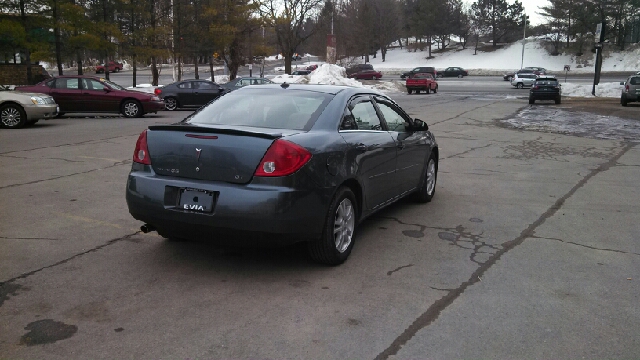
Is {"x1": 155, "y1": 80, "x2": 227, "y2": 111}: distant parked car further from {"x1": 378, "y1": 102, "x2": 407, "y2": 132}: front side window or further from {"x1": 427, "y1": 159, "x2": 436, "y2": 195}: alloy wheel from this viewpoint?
{"x1": 378, "y1": 102, "x2": 407, "y2": 132}: front side window

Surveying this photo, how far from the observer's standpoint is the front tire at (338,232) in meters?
4.97

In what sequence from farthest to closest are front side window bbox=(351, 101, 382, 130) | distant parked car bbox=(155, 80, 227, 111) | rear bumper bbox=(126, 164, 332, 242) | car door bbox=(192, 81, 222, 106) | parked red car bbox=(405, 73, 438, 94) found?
parked red car bbox=(405, 73, 438, 94) < car door bbox=(192, 81, 222, 106) < distant parked car bbox=(155, 80, 227, 111) < front side window bbox=(351, 101, 382, 130) < rear bumper bbox=(126, 164, 332, 242)

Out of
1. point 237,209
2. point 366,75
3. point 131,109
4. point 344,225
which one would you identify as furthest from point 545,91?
point 366,75

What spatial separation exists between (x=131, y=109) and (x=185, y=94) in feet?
17.7

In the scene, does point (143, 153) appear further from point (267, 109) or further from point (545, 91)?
point (545, 91)

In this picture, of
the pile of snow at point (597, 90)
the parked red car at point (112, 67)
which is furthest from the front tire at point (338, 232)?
the parked red car at point (112, 67)

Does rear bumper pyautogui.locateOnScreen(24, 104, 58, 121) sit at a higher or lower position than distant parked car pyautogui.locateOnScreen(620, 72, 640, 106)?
lower

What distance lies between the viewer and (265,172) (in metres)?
4.62

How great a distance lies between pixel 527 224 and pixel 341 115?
284 cm

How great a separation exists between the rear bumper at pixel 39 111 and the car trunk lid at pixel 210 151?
1372 centimetres

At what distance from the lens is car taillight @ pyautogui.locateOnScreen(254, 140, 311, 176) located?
4.62 metres

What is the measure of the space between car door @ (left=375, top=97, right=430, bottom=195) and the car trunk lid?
6.34 feet

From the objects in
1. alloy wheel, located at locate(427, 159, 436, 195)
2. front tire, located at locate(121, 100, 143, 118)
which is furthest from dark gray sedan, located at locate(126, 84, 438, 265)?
front tire, located at locate(121, 100, 143, 118)

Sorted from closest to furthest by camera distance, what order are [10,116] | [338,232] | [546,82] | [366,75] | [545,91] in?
1. [338,232]
2. [10,116]
3. [545,91]
4. [546,82]
5. [366,75]
